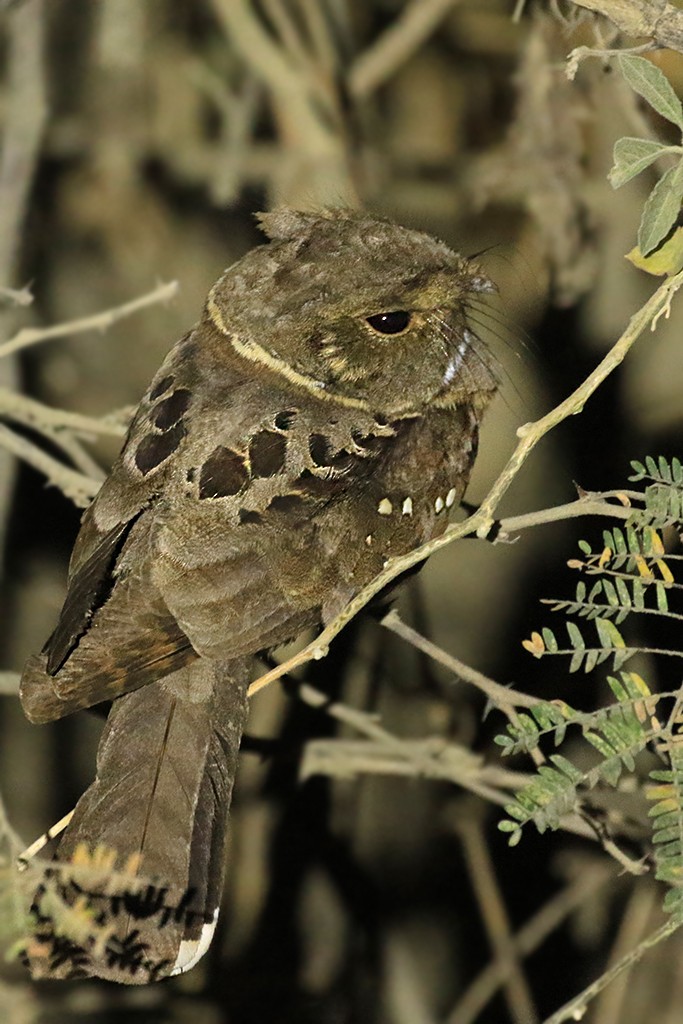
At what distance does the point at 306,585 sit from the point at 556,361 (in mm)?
2341

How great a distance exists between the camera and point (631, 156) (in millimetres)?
1999

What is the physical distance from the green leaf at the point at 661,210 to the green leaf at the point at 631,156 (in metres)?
0.04

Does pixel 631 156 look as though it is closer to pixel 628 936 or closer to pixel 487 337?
pixel 487 337

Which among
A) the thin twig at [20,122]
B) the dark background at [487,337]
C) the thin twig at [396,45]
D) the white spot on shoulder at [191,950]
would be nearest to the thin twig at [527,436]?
the white spot on shoulder at [191,950]

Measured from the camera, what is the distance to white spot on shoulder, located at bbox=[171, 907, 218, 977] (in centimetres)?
238

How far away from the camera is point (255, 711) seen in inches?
158

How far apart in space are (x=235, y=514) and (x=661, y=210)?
95 cm

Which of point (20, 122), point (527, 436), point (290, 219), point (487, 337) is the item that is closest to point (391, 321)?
point (290, 219)

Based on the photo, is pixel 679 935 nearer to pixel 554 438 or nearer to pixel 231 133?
pixel 554 438

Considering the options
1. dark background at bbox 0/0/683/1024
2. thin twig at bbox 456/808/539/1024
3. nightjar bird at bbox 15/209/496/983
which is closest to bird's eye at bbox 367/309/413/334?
nightjar bird at bbox 15/209/496/983

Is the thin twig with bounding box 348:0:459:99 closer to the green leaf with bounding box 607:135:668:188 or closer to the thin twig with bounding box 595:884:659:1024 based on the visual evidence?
the green leaf with bounding box 607:135:668:188

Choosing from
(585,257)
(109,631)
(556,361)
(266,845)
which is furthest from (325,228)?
(266,845)

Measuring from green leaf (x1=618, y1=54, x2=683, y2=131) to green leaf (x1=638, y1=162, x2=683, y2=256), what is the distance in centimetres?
10

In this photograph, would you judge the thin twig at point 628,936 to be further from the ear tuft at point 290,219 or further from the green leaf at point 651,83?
the green leaf at point 651,83
